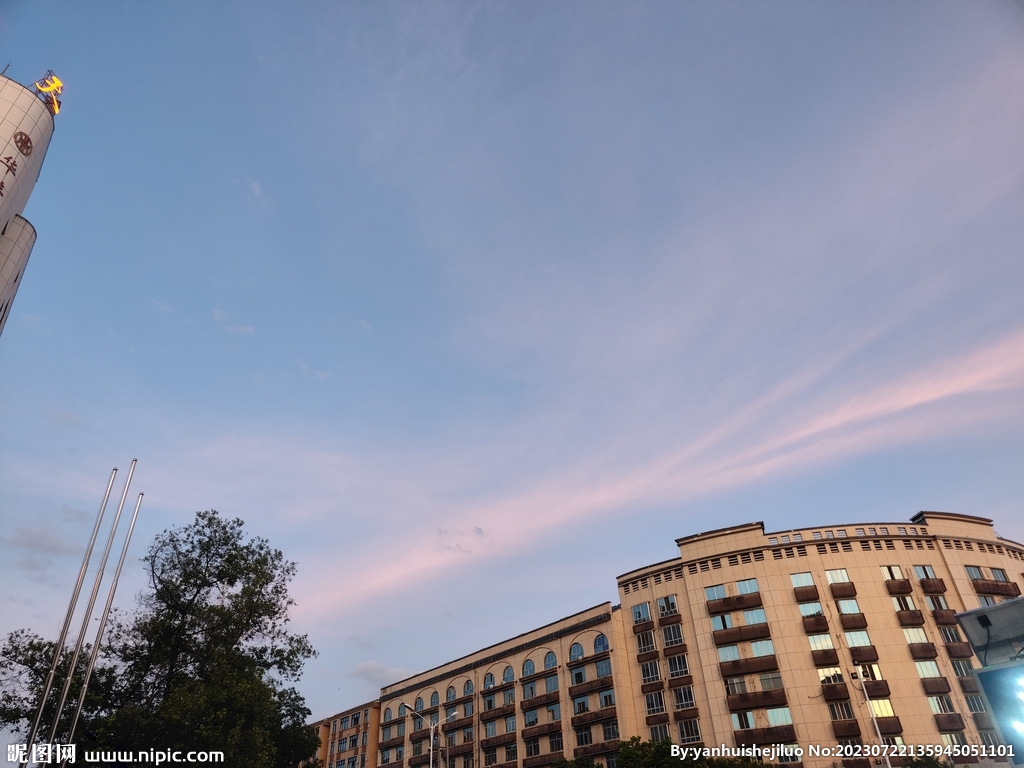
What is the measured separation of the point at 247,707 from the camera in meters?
31.0

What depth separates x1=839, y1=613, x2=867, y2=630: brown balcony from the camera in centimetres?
4934

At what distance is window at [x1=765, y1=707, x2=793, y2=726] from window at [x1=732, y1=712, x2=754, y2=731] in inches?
52.2

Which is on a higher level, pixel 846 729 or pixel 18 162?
pixel 18 162

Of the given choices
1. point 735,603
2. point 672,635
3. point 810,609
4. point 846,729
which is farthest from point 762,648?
point 672,635

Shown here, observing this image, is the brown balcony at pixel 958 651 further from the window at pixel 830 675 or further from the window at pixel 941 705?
the window at pixel 830 675

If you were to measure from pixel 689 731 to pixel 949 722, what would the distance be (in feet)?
60.6

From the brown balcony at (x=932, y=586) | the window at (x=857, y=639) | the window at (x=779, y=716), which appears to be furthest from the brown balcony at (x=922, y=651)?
the window at (x=779, y=716)

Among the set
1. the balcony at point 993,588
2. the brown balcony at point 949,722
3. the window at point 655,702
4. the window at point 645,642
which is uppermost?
the balcony at point 993,588

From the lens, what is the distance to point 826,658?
48.4 metres

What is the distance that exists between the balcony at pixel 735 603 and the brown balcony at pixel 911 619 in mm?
10222

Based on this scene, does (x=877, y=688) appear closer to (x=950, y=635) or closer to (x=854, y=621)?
(x=854, y=621)

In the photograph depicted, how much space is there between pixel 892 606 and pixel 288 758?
152 ft

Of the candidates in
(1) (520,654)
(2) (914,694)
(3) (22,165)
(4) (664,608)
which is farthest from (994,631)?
(1) (520,654)

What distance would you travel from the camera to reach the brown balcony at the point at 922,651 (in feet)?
156
